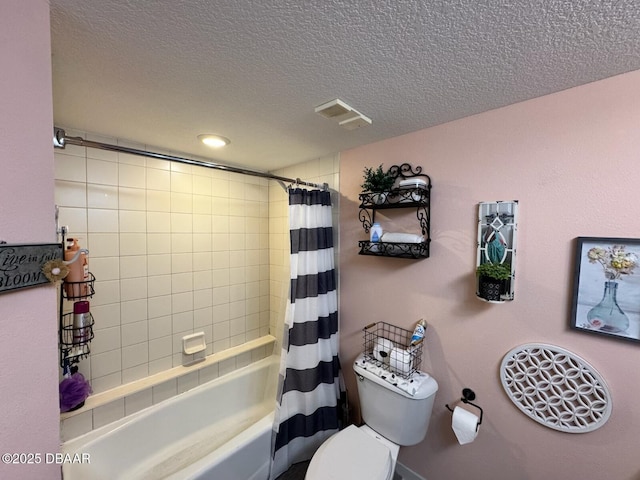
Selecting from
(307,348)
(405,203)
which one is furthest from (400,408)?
(405,203)

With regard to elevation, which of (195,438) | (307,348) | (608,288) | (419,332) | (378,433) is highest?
(608,288)

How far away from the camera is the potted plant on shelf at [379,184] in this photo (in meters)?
1.47

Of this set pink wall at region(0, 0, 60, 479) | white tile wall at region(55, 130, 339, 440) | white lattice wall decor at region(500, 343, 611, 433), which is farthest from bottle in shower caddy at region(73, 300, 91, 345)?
white lattice wall decor at region(500, 343, 611, 433)

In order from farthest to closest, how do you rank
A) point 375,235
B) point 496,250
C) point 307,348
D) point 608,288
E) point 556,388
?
point 307,348 → point 375,235 → point 496,250 → point 556,388 → point 608,288

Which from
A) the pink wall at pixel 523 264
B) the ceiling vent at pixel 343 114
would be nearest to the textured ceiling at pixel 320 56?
the ceiling vent at pixel 343 114

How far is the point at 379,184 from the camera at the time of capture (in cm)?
148

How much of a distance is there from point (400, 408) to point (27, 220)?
5.34ft

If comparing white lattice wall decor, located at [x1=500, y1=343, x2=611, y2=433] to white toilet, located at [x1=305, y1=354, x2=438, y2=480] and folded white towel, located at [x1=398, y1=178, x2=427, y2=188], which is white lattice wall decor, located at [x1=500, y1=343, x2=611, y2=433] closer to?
white toilet, located at [x1=305, y1=354, x2=438, y2=480]

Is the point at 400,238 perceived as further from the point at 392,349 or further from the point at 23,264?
the point at 23,264

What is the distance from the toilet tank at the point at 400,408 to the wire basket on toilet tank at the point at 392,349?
72mm

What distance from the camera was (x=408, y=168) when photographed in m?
1.50

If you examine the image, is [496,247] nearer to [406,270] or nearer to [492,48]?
[406,270]

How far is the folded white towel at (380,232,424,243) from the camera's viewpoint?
1386 millimetres

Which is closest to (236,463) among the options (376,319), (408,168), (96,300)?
(376,319)
